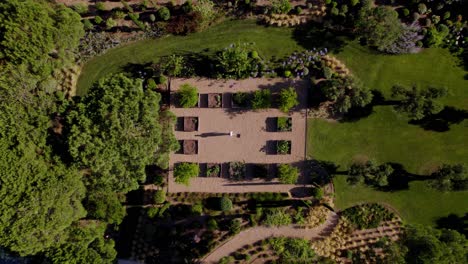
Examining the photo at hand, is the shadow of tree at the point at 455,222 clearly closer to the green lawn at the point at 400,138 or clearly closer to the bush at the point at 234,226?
the green lawn at the point at 400,138

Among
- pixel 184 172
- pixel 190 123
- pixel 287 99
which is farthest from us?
pixel 190 123

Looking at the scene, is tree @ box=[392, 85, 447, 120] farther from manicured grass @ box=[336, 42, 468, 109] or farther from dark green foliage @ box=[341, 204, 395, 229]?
dark green foliage @ box=[341, 204, 395, 229]

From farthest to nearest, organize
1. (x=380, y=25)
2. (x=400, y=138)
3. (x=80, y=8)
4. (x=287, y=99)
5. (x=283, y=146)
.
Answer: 1. (x=400, y=138)
2. (x=283, y=146)
3. (x=80, y=8)
4. (x=287, y=99)
5. (x=380, y=25)

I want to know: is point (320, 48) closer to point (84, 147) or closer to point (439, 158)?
point (439, 158)

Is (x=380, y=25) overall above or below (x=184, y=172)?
above

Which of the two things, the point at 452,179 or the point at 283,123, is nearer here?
the point at 452,179

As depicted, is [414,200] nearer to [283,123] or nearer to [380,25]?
[283,123]

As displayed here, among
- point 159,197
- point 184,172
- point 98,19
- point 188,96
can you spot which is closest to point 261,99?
point 188,96
